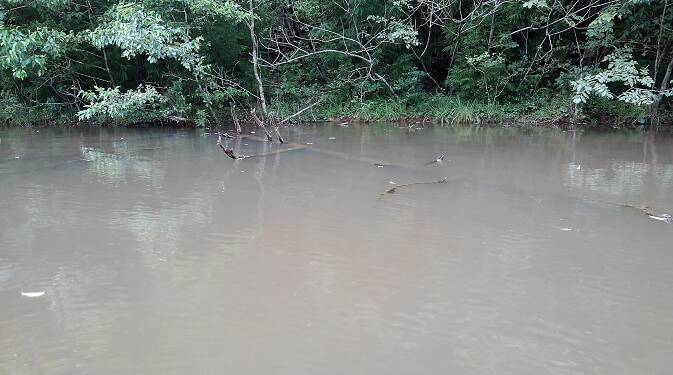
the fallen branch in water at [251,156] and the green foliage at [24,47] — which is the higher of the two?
the green foliage at [24,47]

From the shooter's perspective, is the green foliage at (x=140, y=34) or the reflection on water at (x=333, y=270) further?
the green foliage at (x=140, y=34)

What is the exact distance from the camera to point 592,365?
2.57 meters

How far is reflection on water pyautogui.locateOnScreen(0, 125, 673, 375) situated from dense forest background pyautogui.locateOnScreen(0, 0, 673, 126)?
4.13m

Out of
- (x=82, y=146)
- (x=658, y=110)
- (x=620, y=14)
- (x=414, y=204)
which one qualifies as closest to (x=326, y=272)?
(x=414, y=204)

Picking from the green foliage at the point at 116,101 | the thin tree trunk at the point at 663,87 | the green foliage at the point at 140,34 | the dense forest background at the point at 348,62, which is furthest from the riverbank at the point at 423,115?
the green foliage at the point at 140,34

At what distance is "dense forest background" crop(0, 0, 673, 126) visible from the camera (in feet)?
33.9

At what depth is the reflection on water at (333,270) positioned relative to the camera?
2.67 m

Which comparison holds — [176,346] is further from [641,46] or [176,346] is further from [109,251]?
[641,46]

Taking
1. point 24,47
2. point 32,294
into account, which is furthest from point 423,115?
point 32,294

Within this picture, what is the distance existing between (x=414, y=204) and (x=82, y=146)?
6.22 m

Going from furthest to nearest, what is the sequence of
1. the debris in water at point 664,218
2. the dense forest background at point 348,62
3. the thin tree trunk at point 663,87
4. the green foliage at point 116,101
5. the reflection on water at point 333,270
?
1. the thin tree trunk at point 663,87
2. the dense forest background at point 348,62
3. the green foliage at point 116,101
4. the debris in water at point 664,218
5. the reflection on water at point 333,270

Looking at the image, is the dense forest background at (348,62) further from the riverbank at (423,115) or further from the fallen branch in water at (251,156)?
the fallen branch in water at (251,156)

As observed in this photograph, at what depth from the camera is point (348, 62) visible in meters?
14.0

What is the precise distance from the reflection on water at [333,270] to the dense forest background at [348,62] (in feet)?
13.6
